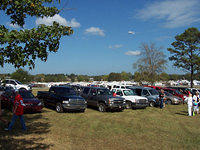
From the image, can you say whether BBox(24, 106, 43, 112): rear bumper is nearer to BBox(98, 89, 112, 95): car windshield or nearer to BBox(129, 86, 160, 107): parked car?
BBox(98, 89, 112, 95): car windshield

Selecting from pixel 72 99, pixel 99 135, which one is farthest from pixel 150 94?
pixel 99 135

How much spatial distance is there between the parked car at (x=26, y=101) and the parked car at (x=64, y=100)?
1.35 meters

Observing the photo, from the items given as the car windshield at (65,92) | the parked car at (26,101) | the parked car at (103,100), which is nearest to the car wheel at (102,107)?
the parked car at (103,100)

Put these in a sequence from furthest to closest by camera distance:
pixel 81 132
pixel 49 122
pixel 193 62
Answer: pixel 193 62, pixel 49 122, pixel 81 132

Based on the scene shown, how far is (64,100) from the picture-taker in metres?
14.0

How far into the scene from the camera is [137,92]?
20.6m

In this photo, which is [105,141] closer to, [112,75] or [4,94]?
[4,94]

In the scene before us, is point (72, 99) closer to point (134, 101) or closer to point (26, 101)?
point (26, 101)

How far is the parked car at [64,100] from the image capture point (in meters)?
14.0

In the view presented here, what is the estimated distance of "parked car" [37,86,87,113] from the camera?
14.0 m

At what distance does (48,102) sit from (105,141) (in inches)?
345

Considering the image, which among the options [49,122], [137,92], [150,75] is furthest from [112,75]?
[49,122]

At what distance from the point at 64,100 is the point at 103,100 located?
307 cm

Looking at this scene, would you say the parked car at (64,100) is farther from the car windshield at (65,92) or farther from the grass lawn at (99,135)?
the grass lawn at (99,135)
